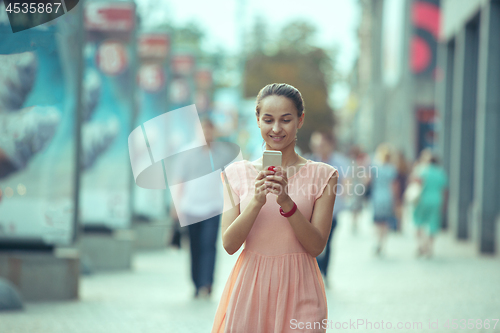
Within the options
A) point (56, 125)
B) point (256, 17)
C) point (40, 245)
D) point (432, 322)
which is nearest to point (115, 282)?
point (40, 245)

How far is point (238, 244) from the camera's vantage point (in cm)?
279

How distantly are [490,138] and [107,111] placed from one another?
23.1 ft

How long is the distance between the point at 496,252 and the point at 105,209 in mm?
7068

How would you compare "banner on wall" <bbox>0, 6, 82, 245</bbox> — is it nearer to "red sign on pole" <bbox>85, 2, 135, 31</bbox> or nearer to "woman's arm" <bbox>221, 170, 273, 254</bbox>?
"red sign on pole" <bbox>85, 2, 135, 31</bbox>

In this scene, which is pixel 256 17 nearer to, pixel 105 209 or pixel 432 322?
pixel 105 209

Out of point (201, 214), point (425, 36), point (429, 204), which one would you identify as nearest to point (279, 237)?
point (201, 214)

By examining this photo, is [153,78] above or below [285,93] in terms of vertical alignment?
above

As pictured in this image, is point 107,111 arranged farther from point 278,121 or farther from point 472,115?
point 472,115

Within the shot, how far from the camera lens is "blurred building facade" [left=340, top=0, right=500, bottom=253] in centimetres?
1277

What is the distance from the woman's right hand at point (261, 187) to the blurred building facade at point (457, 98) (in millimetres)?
10805

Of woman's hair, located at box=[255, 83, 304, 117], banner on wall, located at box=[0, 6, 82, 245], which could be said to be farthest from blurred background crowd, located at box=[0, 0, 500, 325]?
woman's hair, located at box=[255, 83, 304, 117]

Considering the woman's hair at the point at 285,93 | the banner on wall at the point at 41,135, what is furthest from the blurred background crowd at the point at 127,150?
the woman's hair at the point at 285,93

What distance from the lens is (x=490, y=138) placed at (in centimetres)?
1277

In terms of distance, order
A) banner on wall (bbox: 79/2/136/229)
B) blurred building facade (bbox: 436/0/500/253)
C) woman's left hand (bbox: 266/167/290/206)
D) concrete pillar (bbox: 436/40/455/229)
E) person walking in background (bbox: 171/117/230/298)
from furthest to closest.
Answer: concrete pillar (bbox: 436/40/455/229), blurred building facade (bbox: 436/0/500/253), banner on wall (bbox: 79/2/136/229), person walking in background (bbox: 171/117/230/298), woman's left hand (bbox: 266/167/290/206)
